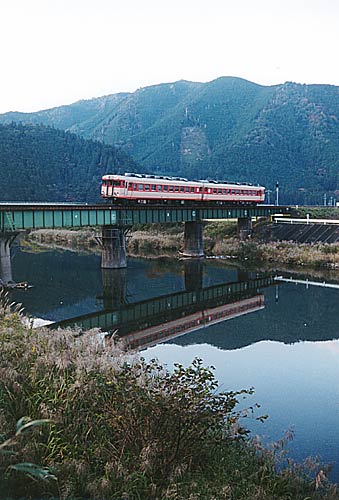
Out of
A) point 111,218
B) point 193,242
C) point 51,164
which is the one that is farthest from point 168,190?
point 51,164

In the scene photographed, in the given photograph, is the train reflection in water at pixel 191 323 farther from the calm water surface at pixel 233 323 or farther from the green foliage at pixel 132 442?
the green foliage at pixel 132 442

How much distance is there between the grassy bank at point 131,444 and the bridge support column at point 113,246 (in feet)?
90.7

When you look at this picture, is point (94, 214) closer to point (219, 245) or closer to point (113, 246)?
point (113, 246)

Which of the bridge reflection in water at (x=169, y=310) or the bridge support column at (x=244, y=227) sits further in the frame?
the bridge support column at (x=244, y=227)

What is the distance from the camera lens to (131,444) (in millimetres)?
9484

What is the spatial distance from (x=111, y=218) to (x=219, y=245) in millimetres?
18684

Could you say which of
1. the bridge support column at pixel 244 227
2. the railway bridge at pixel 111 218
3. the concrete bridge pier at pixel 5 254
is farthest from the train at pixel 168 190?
the concrete bridge pier at pixel 5 254

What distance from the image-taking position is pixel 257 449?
10.7m

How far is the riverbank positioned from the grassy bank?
3046cm

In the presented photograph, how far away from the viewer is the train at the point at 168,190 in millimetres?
40188

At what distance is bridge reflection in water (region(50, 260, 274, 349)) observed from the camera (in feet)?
76.4

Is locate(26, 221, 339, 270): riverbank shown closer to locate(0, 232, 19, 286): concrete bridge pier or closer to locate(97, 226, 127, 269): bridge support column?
locate(97, 226, 127, 269): bridge support column

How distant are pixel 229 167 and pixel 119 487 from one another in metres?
153

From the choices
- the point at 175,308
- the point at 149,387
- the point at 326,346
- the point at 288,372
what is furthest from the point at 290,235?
the point at 149,387
